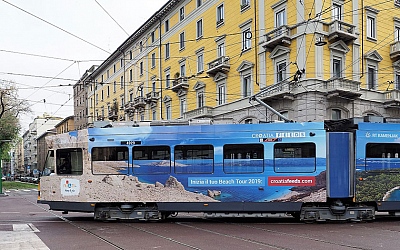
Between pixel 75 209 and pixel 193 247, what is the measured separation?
19.9 ft

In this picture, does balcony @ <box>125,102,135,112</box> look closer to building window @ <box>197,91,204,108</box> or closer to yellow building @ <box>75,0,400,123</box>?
yellow building @ <box>75,0,400,123</box>

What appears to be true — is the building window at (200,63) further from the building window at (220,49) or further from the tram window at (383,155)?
the tram window at (383,155)

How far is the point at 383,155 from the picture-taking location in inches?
525

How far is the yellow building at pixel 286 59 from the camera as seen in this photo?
24.6 metres

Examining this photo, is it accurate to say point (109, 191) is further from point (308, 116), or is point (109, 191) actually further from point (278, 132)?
point (308, 116)

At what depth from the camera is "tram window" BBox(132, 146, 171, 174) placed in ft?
44.5

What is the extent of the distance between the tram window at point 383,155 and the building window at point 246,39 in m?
16.7

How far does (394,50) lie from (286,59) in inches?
307

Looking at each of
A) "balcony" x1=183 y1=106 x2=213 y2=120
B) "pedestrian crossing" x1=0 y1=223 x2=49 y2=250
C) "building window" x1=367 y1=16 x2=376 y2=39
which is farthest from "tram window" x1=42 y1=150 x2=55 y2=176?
"building window" x1=367 y1=16 x2=376 y2=39

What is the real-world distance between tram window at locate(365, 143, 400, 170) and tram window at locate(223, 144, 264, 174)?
337cm

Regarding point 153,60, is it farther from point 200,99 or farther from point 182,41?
point 200,99

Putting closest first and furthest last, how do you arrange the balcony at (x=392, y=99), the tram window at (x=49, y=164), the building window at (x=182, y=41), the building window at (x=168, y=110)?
the tram window at (x=49, y=164), the balcony at (x=392, y=99), the building window at (x=182, y=41), the building window at (x=168, y=110)

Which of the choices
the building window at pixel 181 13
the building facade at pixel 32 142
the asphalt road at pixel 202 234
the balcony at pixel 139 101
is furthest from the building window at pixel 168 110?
the building facade at pixel 32 142

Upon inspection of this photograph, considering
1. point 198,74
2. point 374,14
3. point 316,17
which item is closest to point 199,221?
point 316,17
